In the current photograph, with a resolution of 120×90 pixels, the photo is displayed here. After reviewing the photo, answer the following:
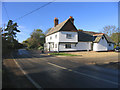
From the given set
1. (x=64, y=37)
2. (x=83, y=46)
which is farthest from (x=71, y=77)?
(x=83, y=46)

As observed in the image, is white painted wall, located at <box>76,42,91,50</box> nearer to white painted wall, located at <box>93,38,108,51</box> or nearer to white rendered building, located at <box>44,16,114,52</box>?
white rendered building, located at <box>44,16,114,52</box>

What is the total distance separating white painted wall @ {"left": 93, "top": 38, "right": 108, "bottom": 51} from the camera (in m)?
31.9

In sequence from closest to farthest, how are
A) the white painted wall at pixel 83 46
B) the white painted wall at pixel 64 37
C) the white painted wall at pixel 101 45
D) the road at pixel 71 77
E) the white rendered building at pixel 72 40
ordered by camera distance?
1. the road at pixel 71 77
2. the white painted wall at pixel 64 37
3. the white rendered building at pixel 72 40
4. the white painted wall at pixel 83 46
5. the white painted wall at pixel 101 45

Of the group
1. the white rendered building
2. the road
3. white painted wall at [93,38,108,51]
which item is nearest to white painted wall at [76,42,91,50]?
the white rendered building

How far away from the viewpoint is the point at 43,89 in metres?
4.73

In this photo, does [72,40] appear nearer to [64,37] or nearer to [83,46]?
[64,37]

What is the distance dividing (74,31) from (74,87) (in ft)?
86.3

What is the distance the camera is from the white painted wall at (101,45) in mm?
31922

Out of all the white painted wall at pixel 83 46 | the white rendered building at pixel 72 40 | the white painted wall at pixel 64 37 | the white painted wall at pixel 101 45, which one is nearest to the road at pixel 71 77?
the white painted wall at pixel 64 37

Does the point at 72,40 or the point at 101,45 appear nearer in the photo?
Answer: the point at 72,40

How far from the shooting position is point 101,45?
32.5m

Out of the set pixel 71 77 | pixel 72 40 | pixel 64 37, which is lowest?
pixel 71 77

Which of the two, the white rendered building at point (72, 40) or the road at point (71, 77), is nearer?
the road at point (71, 77)

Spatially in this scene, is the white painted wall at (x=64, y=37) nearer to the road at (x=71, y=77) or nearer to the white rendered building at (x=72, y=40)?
the white rendered building at (x=72, y=40)
